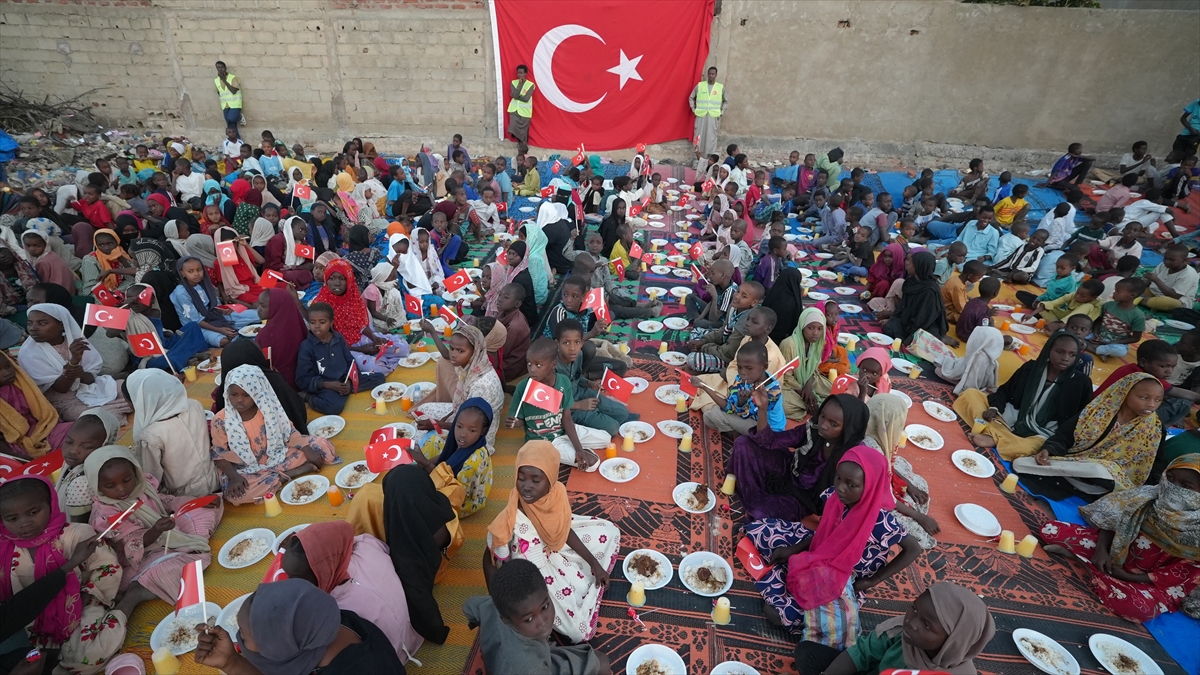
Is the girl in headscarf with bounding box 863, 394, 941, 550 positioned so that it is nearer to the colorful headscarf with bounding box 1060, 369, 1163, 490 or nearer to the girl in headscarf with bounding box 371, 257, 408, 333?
the colorful headscarf with bounding box 1060, 369, 1163, 490

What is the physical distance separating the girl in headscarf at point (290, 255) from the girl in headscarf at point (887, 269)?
7659 mm

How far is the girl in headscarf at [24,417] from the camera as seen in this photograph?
416 cm

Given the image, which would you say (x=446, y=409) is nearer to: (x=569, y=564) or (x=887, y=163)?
(x=569, y=564)

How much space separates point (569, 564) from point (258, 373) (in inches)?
107

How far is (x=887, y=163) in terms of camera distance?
13.2 metres

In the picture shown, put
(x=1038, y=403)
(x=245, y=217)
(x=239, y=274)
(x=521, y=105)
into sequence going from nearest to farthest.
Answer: (x=1038, y=403)
(x=239, y=274)
(x=245, y=217)
(x=521, y=105)

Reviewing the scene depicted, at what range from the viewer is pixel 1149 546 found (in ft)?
11.7

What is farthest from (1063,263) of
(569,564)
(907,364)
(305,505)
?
(305,505)

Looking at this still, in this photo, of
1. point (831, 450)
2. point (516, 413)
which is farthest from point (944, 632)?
point (516, 413)

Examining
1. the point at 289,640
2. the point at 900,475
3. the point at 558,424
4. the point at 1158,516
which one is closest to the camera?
the point at 289,640

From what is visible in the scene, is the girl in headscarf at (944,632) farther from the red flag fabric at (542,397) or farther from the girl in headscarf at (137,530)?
the girl in headscarf at (137,530)

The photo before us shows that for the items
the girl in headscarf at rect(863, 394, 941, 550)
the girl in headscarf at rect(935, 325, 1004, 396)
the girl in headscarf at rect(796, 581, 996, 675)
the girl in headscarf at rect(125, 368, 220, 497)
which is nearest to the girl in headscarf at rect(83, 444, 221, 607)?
the girl in headscarf at rect(125, 368, 220, 497)

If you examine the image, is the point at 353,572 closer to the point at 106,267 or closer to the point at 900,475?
the point at 900,475

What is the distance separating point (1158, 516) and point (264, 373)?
6143 mm
